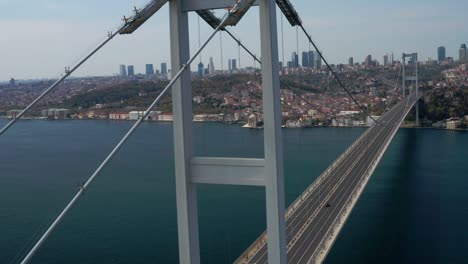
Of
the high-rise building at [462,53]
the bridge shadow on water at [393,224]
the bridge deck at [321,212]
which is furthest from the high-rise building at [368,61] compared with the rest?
the bridge deck at [321,212]

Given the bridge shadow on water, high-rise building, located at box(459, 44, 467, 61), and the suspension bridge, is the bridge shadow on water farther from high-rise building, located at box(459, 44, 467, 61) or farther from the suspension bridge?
high-rise building, located at box(459, 44, 467, 61)

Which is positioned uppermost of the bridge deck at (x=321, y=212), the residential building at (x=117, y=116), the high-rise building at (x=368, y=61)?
the high-rise building at (x=368, y=61)

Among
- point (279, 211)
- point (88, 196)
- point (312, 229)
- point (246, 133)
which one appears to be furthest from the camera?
point (246, 133)

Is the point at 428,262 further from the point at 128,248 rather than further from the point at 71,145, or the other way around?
the point at 71,145

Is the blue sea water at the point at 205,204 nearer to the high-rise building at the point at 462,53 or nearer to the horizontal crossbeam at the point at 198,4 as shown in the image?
the horizontal crossbeam at the point at 198,4

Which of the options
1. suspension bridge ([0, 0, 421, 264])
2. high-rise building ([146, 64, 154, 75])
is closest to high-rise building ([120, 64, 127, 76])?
high-rise building ([146, 64, 154, 75])

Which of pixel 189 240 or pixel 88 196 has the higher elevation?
pixel 189 240

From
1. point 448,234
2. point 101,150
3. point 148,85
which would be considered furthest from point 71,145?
point 448,234
